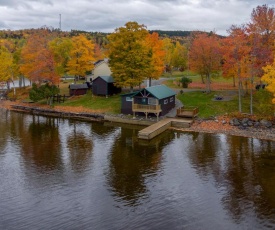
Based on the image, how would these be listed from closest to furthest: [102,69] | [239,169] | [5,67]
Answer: [239,169] < [5,67] < [102,69]

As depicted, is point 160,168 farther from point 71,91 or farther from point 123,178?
point 71,91

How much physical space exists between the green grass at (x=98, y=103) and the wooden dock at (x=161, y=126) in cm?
1075

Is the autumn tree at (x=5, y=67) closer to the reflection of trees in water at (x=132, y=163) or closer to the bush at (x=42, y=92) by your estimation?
the bush at (x=42, y=92)

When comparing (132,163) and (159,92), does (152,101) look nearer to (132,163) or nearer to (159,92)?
(159,92)

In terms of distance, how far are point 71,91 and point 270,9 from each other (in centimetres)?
3998

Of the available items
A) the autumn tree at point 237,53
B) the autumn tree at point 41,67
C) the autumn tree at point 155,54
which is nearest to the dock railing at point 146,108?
the autumn tree at point 155,54

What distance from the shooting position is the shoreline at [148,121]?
137 ft

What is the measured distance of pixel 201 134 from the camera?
4256cm

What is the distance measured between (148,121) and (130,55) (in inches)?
556

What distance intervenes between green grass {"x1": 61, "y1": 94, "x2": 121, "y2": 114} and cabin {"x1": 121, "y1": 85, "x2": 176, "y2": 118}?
3.03 m

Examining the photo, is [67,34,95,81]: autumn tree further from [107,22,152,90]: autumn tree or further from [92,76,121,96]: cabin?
[107,22,152,90]: autumn tree

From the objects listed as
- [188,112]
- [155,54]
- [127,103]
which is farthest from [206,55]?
[127,103]

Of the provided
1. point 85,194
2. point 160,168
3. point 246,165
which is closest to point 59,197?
point 85,194

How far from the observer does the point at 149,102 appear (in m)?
49.8
